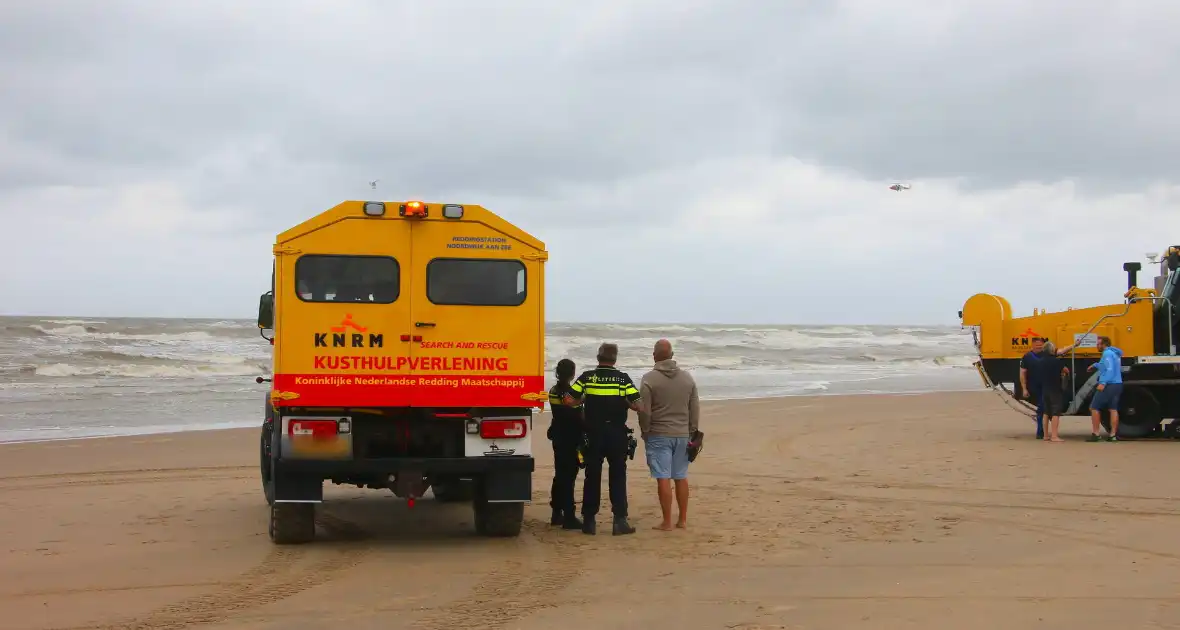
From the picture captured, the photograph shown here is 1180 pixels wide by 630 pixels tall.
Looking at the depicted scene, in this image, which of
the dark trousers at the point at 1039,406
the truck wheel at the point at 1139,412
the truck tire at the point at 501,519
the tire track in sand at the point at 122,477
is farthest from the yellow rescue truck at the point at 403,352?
the truck wheel at the point at 1139,412

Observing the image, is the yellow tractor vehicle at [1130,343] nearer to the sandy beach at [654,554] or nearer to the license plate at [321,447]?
the sandy beach at [654,554]

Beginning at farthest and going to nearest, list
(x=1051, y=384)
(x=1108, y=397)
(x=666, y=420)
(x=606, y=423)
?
(x=1051, y=384) < (x=1108, y=397) < (x=666, y=420) < (x=606, y=423)

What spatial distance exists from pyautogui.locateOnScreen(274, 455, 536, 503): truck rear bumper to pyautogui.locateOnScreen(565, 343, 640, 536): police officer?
0.85 m

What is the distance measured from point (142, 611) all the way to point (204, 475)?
7664 mm

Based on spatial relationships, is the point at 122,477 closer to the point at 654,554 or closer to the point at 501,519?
the point at 501,519

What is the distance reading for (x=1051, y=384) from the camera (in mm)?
16922

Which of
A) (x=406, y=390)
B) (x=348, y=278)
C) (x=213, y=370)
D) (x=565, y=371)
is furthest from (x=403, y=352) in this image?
(x=213, y=370)

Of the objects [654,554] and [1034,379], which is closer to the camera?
[654,554]

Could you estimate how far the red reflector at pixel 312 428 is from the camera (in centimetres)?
861

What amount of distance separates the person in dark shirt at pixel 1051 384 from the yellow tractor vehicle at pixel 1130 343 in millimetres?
438

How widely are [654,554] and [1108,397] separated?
35.5 ft

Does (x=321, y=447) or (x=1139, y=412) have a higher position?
(x=321, y=447)

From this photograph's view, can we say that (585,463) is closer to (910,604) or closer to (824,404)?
(910,604)

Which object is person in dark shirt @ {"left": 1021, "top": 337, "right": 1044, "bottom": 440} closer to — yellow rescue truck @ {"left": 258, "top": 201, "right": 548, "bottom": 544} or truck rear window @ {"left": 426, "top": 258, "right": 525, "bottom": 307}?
yellow rescue truck @ {"left": 258, "top": 201, "right": 548, "bottom": 544}
